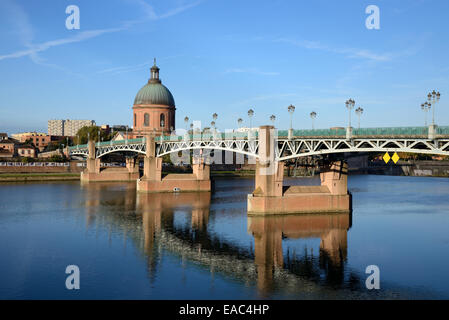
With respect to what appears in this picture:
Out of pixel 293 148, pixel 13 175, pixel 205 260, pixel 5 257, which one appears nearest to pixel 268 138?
pixel 293 148

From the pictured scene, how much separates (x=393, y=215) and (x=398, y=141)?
43.7 feet

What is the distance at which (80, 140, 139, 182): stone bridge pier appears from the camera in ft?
342

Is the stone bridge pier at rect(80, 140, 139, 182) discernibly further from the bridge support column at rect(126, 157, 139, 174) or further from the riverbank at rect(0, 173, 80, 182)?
the riverbank at rect(0, 173, 80, 182)

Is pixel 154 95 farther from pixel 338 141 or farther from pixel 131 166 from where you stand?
pixel 338 141

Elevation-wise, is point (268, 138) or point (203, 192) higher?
point (268, 138)

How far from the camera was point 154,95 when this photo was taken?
5153 inches

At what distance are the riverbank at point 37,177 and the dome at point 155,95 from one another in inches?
1260

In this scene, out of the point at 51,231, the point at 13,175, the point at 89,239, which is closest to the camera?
the point at 89,239

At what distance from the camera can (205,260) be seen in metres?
34.7

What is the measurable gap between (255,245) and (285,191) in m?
15.2

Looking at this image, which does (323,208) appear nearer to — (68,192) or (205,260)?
(205,260)

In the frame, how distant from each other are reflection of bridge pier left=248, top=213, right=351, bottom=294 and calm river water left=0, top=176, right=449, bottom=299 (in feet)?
0.33

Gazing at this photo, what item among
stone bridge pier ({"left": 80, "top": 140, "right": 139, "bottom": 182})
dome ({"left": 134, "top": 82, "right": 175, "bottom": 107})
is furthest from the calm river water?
dome ({"left": 134, "top": 82, "right": 175, "bottom": 107})

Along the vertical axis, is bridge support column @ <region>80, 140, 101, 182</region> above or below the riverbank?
above
